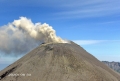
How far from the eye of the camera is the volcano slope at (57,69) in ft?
405

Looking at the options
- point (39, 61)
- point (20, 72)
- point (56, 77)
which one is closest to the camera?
point (56, 77)

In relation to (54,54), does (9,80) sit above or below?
below

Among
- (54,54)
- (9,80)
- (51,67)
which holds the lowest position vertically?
(9,80)

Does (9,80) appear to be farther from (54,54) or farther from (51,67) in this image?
(54,54)

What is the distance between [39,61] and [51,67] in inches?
470

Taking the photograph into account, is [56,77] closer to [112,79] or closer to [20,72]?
[20,72]

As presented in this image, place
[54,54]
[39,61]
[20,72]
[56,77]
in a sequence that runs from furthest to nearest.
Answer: [54,54], [39,61], [20,72], [56,77]

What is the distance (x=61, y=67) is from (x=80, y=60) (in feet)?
58.3

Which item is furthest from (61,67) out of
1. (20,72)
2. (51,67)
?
(20,72)

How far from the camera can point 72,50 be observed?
6275 inches

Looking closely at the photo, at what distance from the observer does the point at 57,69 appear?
5177 inches

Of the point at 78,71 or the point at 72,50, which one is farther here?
the point at 72,50

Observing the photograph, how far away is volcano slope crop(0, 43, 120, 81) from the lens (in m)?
123

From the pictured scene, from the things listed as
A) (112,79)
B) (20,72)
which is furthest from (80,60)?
(20,72)
